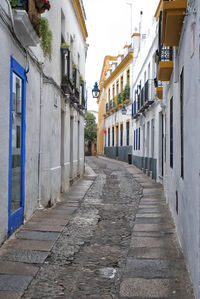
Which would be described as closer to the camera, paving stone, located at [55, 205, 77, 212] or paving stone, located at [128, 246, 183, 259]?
paving stone, located at [128, 246, 183, 259]

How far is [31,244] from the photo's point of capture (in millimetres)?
4871

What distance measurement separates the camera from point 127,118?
24.3 metres

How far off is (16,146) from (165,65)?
317cm

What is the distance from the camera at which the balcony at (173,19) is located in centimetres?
430

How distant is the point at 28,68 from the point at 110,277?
3749 millimetres

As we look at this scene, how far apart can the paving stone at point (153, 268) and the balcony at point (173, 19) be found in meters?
3.00

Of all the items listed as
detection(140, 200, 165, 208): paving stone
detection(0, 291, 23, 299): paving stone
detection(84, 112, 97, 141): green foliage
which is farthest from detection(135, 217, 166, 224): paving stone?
detection(84, 112, 97, 141): green foliage

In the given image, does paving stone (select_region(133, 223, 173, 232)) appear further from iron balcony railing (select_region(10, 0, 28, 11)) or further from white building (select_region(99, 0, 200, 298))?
iron balcony railing (select_region(10, 0, 28, 11))

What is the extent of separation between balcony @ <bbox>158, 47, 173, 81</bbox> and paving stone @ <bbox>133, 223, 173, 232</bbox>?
2.91 metres

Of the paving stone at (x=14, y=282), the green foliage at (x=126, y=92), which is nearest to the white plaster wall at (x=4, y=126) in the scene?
the paving stone at (x=14, y=282)

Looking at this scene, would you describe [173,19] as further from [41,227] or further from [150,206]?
[150,206]

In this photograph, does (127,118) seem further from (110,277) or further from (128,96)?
(110,277)

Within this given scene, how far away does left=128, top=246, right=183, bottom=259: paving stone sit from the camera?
4.39 m

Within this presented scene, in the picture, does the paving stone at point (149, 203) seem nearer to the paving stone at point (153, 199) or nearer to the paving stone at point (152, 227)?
the paving stone at point (153, 199)
